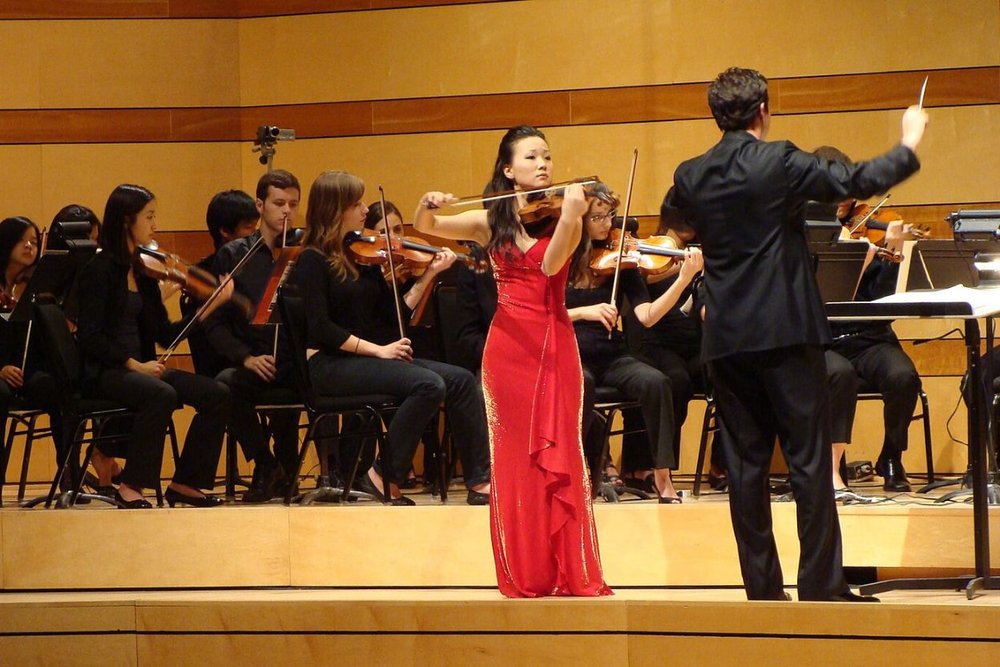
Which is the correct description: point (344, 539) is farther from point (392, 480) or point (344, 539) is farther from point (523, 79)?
point (523, 79)

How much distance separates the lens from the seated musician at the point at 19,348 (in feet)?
15.2

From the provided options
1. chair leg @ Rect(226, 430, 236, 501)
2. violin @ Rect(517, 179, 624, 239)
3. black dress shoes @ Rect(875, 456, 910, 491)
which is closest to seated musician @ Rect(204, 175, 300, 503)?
chair leg @ Rect(226, 430, 236, 501)

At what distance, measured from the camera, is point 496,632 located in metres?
2.70

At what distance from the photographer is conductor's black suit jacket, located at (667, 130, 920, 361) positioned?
2949mm

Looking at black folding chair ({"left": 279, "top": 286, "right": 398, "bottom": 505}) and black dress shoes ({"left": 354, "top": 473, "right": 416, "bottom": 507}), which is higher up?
black folding chair ({"left": 279, "top": 286, "right": 398, "bottom": 505})

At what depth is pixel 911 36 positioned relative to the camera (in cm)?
552

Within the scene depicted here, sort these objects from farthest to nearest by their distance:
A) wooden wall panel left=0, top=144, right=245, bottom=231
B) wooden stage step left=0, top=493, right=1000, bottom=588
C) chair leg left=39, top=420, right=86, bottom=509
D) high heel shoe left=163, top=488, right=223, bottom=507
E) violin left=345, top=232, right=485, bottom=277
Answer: wooden wall panel left=0, top=144, right=245, bottom=231
violin left=345, top=232, right=485, bottom=277
high heel shoe left=163, top=488, right=223, bottom=507
chair leg left=39, top=420, right=86, bottom=509
wooden stage step left=0, top=493, right=1000, bottom=588

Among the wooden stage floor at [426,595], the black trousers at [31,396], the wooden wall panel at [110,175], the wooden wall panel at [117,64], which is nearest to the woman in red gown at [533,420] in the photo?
the wooden stage floor at [426,595]

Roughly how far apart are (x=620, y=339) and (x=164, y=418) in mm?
1554

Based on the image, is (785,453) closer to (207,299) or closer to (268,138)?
(207,299)

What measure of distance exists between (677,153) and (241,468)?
2.40m

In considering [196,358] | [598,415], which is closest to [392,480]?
[598,415]

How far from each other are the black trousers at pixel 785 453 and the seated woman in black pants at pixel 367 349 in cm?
134

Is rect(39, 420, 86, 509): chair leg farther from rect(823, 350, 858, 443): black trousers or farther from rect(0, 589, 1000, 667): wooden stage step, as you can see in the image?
rect(823, 350, 858, 443): black trousers
